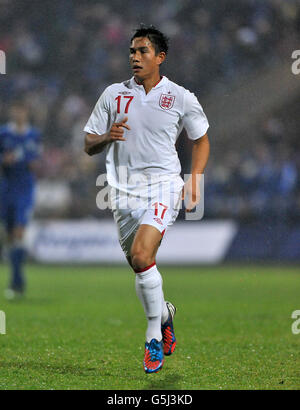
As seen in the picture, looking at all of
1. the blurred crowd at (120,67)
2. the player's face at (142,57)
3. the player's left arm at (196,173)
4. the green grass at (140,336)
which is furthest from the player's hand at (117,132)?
the blurred crowd at (120,67)

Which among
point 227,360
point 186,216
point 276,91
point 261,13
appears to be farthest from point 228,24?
point 227,360

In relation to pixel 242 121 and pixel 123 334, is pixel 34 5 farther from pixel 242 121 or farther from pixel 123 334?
pixel 123 334

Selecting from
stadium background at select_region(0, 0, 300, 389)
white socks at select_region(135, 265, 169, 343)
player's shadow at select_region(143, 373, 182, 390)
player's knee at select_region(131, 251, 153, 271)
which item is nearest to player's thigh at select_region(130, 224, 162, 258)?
player's knee at select_region(131, 251, 153, 271)

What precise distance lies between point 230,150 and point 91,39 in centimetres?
499

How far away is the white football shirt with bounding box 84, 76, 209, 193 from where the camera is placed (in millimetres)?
5102

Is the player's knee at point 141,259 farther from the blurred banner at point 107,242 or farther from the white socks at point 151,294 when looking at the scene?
the blurred banner at point 107,242

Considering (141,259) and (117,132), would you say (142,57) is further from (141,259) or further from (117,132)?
(141,259)

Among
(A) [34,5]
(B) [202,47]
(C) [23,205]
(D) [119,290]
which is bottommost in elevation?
(D) [119,290]

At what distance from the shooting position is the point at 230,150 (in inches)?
669

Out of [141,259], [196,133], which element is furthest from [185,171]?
[141,259]

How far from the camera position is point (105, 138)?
194 inches

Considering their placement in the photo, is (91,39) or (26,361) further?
(91,39)

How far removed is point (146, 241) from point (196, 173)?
645 mm

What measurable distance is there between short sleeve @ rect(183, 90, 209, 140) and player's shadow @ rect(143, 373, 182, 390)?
166 cm
